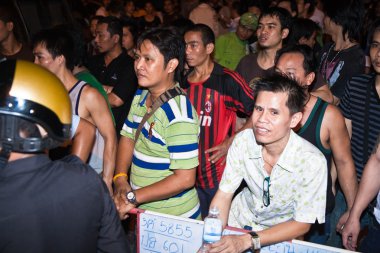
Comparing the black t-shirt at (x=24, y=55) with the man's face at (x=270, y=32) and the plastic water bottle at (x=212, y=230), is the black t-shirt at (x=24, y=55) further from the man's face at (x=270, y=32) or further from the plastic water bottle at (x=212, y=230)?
the plastic water bottle at (x=212, y=230)

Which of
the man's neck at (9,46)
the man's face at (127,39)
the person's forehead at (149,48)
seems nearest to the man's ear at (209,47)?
the person's forehead at (149,48)

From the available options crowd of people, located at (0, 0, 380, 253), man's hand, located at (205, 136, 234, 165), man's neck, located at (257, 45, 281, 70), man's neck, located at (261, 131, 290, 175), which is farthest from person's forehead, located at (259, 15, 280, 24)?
man's neck, located at (261, 131, 290, 175)

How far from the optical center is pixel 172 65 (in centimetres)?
319

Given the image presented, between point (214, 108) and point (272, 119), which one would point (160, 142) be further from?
point (214, 108)

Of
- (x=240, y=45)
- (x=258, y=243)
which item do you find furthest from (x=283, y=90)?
(x=240, y=45)

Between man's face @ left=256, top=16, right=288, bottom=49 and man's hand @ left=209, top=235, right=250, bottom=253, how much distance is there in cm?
309

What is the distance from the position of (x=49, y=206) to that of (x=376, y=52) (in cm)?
287

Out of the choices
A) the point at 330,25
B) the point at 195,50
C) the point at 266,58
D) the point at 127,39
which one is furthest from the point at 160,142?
the point at 127,39

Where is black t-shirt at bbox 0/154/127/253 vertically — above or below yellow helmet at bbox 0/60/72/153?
below

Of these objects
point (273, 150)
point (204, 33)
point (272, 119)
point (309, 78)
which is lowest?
point (273, 150)

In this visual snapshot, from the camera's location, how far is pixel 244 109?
4.09 m

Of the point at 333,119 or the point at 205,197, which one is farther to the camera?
the point at 205,197

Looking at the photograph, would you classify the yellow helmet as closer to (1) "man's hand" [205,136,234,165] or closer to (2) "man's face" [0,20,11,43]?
(1) "man's hand" [205,136,234,165]

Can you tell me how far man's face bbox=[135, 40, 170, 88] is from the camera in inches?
122
